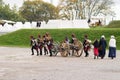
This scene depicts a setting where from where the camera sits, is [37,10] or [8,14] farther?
[37,10]

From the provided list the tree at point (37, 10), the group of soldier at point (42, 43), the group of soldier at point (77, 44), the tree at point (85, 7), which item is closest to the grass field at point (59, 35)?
the group of soldier at point (77, 44)

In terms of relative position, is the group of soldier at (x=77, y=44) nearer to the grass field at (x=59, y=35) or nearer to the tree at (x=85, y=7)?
the grass field at (x=59, y=35)

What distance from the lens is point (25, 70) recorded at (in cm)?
2145

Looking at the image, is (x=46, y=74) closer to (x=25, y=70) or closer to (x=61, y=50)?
(x=25, y=70)

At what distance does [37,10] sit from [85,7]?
23.1m

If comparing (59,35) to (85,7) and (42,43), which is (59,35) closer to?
(42,43)

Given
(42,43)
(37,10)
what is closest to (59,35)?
(42,43)

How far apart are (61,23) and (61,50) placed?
104 feet

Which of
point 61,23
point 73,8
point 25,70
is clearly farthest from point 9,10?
point 25,70

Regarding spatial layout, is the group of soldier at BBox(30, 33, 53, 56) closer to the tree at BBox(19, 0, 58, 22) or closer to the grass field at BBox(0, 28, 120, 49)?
the grass field at BBox(0, 28, 120, 49)

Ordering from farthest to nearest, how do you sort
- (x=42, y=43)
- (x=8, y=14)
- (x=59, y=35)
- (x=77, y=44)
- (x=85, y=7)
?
(x=8, y=14), (x=85, y=7), (x=59, y=35), (x=42, y=43), (x=77, y=44)

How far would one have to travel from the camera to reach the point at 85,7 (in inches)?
4532

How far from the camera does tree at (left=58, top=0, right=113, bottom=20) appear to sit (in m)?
114

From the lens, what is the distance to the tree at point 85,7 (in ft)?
376
